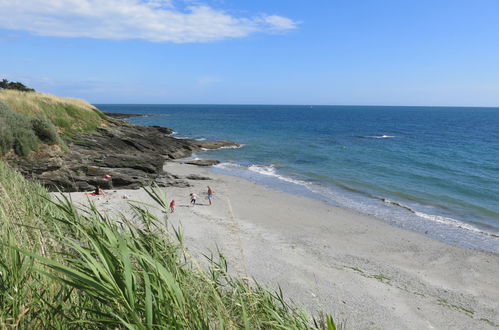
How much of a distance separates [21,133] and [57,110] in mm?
13770

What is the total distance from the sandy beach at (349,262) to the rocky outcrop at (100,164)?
1.61 metres

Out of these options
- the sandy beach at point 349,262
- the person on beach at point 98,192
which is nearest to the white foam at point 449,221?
the sandy beach at point 349,262

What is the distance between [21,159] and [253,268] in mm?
17856

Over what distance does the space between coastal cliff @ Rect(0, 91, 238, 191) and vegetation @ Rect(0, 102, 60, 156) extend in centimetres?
41

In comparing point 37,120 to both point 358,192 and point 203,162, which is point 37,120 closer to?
point 203,162

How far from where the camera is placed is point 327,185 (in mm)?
30656

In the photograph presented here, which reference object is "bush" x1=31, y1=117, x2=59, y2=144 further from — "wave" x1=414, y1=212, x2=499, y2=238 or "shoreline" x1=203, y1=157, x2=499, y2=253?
"wave" x1=414, y1=212, x2=499, y2=238

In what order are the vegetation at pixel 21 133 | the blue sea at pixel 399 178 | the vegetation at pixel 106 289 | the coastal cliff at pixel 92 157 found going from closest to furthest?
the vegetation at pixel 106 289 < the blue sea at pixel 399 178 < the coastal cliff at pixel 92 157 < the vegetation at pixel 21 133

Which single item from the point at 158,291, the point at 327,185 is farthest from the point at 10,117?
the point at 158,291

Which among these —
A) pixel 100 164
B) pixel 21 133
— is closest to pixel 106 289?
pixel 21 133

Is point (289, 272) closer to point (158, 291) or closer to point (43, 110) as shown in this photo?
point (158, 291)

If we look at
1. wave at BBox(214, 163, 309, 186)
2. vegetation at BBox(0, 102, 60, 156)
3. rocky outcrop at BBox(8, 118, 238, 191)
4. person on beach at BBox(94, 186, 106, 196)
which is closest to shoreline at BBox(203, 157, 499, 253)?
wave at BBox(214, 163, 309, 186)

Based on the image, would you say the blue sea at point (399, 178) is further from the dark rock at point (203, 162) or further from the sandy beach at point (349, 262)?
the sandy beach at point (349, 262)

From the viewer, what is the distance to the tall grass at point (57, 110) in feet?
107
